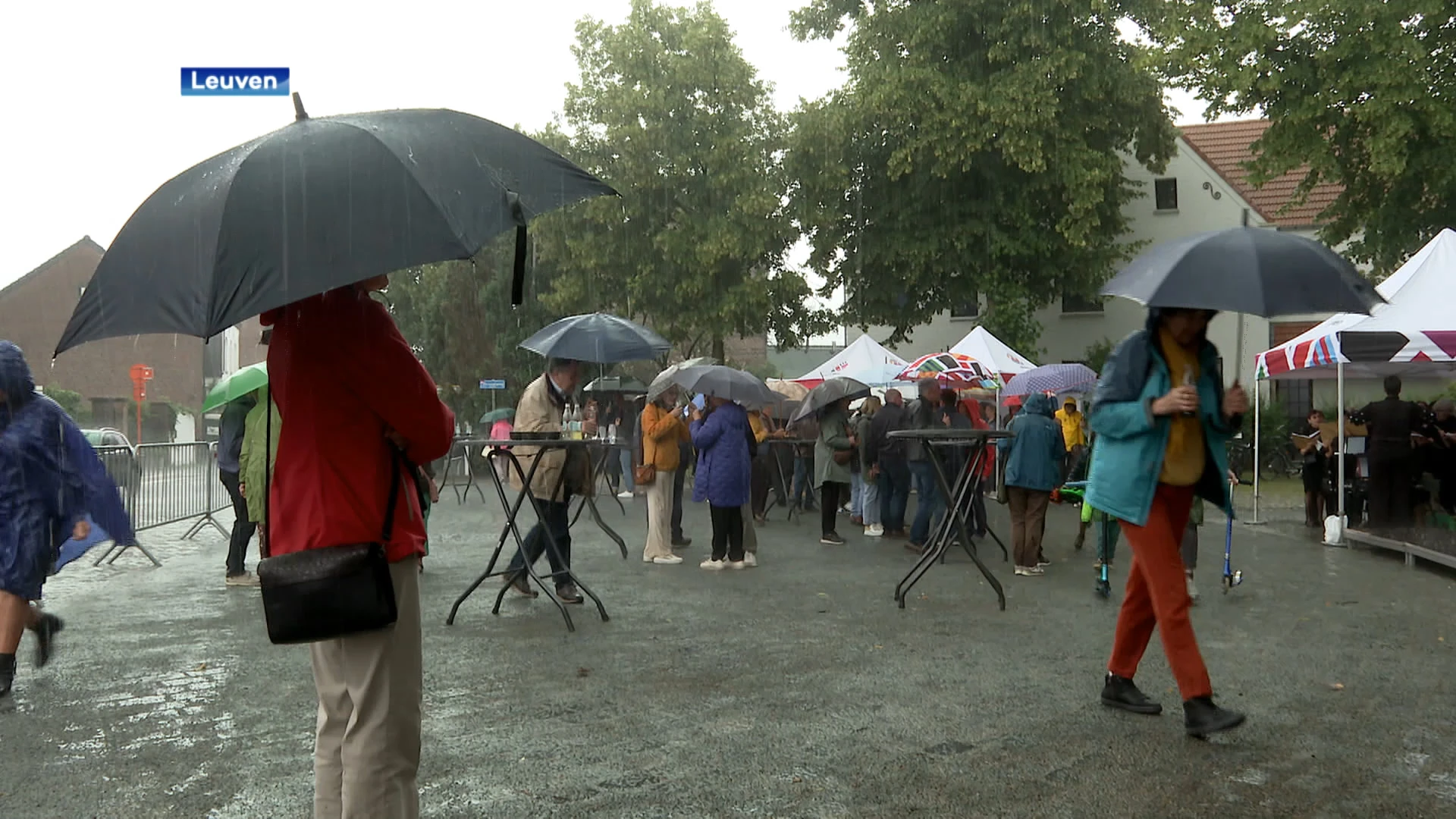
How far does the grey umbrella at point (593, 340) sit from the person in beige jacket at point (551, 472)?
1.65 feet

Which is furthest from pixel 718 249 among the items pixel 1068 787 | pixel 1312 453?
pixel 1068 787

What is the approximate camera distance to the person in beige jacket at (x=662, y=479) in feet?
39.8

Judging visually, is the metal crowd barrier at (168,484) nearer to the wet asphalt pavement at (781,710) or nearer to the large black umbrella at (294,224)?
the wet asphalt pavement at (781,710)

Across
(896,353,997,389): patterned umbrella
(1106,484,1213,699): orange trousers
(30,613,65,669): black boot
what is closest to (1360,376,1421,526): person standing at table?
(896,353,997,389): patterned umbrella

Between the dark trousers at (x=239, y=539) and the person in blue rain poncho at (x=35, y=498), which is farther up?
the person in blue rain poncho at (x=35, y=498)

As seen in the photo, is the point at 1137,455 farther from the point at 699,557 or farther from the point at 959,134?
the point at 959,134

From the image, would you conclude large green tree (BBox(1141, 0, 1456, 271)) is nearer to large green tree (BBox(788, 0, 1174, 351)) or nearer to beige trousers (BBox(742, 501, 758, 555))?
large green tree (BBox(788, 0, 1174, 351))

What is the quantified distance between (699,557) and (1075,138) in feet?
58.4

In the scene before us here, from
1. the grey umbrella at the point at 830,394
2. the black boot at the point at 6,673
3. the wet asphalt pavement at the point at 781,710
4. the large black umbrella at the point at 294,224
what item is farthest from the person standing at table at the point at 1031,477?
the large black umbrella at the point at 294,224

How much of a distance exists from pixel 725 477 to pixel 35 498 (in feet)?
20.6

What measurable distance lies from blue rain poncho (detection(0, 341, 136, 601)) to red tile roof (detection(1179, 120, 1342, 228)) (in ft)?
99.4

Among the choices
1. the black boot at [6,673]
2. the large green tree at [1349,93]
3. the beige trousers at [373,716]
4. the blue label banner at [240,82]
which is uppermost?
the large green tree at [1349,93]

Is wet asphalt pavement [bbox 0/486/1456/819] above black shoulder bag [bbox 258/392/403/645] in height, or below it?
below

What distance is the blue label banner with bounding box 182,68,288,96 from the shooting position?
793 centimetres
